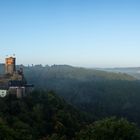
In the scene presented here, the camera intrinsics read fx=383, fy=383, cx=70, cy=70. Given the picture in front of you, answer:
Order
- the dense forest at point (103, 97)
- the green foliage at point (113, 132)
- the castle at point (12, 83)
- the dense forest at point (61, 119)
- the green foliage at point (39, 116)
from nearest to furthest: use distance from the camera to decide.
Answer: the green foliage at point (113, 132) < the dense forest at point (61, 119) < the green foliage at point (39, 116) < the castle at point (12, 83) < the dense forest at point (103, 97)

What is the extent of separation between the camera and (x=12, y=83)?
2832 inches

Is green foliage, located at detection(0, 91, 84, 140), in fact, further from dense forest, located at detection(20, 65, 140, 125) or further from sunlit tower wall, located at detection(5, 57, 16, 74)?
dense forest, located at detection(20, 65, 140, 125)

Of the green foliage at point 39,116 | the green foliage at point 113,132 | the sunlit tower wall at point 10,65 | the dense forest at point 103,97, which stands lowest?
the dense forest at point 103,97

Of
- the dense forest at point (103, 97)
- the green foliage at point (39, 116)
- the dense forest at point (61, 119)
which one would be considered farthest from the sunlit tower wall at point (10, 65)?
the dense forest at point (103, 97)

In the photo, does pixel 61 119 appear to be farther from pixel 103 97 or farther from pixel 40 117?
pixel 103 97

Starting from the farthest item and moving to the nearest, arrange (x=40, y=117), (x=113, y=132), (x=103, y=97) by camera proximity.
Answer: (x=103, y=97) < (x=40, y=117) < (x=113, y=132)

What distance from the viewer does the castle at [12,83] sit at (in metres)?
69.0

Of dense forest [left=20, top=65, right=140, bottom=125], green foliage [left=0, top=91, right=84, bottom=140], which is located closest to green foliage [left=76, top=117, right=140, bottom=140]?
green foliage [left=0, top=91, right=84, bottom=140]

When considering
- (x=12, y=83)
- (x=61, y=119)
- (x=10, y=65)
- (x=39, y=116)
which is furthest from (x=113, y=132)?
(x=10, y=65)

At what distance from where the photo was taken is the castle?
2715 inches

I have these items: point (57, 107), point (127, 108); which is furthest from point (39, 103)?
point (127, 108)

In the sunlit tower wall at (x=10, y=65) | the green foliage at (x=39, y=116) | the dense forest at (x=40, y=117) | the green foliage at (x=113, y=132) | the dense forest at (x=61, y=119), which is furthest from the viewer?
the sunlit tower wall at (x=10, y=65)

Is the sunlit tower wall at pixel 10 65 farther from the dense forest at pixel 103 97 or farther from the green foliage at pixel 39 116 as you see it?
the dense forest at pixel 103 97

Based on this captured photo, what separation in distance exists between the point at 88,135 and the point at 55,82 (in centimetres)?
16030
